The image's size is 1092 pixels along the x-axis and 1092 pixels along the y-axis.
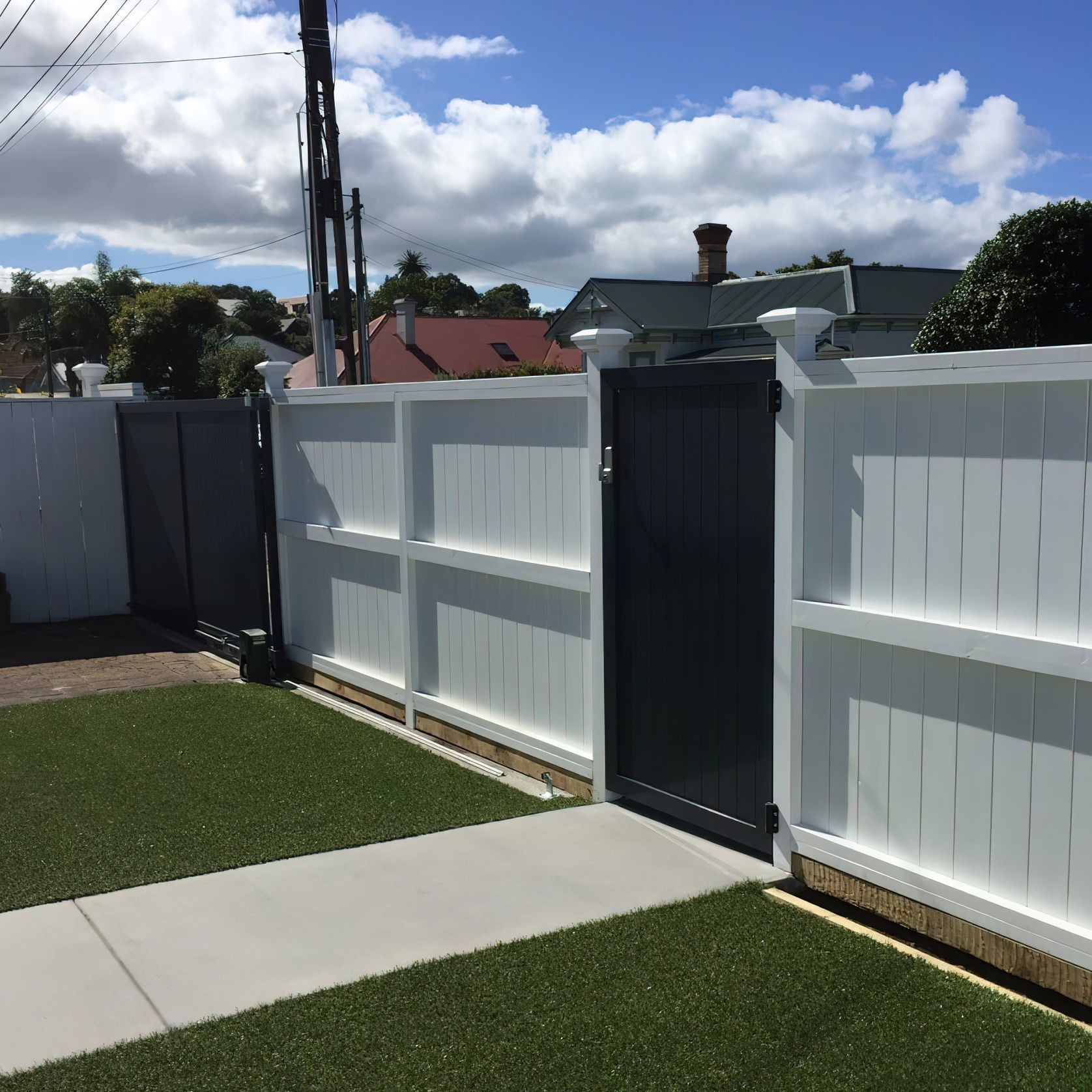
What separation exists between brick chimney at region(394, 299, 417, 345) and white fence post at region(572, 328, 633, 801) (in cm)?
3801

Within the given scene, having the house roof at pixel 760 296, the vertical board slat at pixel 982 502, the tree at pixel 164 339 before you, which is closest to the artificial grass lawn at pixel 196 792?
the vertical board slat at pixel 982 502

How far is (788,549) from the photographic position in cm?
466

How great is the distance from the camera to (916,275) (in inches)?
939

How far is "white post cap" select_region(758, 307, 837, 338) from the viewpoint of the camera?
4531 mm

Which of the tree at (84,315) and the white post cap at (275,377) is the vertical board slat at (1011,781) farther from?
the tree at (84,315)

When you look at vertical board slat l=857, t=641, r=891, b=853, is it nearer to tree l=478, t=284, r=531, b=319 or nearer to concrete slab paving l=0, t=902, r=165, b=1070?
concrete slab paving l=0, t=902, r=165, b=1070

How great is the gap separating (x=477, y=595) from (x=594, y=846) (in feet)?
6.53

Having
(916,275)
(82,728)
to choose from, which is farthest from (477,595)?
(916,275)

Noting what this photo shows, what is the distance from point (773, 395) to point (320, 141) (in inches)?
380

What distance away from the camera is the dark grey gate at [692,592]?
487cm

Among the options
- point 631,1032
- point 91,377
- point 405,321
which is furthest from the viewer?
point 405,321

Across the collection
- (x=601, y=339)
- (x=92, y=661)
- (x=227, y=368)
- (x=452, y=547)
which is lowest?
(x=92, y=661)

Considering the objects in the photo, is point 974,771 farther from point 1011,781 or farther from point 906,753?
point 906,753

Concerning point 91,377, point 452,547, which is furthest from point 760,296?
point 452,547
